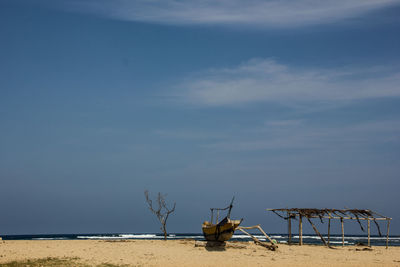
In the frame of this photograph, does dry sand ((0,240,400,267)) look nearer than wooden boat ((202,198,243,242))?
Yes

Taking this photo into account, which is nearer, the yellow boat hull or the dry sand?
the dry sand

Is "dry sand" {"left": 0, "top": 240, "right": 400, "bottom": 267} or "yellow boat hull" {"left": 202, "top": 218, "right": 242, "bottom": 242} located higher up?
"yellow boat hull" {"left": 202, "top": 218, "right": 242, "bottom": 242}

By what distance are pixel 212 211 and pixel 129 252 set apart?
11666mm

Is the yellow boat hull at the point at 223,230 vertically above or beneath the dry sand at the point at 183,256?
above

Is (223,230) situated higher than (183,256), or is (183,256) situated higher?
(223,230)

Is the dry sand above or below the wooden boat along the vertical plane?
below

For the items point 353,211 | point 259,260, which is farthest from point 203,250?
point 353,211

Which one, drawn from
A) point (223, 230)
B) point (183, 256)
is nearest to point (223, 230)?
point (223, 230)

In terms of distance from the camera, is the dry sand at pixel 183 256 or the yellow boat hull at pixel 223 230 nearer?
the dry sand at pixel 183 256

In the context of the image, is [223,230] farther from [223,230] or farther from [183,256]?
[183,256]

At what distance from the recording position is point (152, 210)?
39.5 metres

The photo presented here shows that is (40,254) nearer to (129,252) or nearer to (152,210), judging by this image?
(129,252)

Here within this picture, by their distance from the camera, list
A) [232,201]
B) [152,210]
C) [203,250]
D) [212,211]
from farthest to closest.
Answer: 1. [152,210]
2. [212,211]
3. [232,201]
4. [203,250]

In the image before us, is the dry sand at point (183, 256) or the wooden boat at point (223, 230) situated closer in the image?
the dry sand at point (183, 256)
